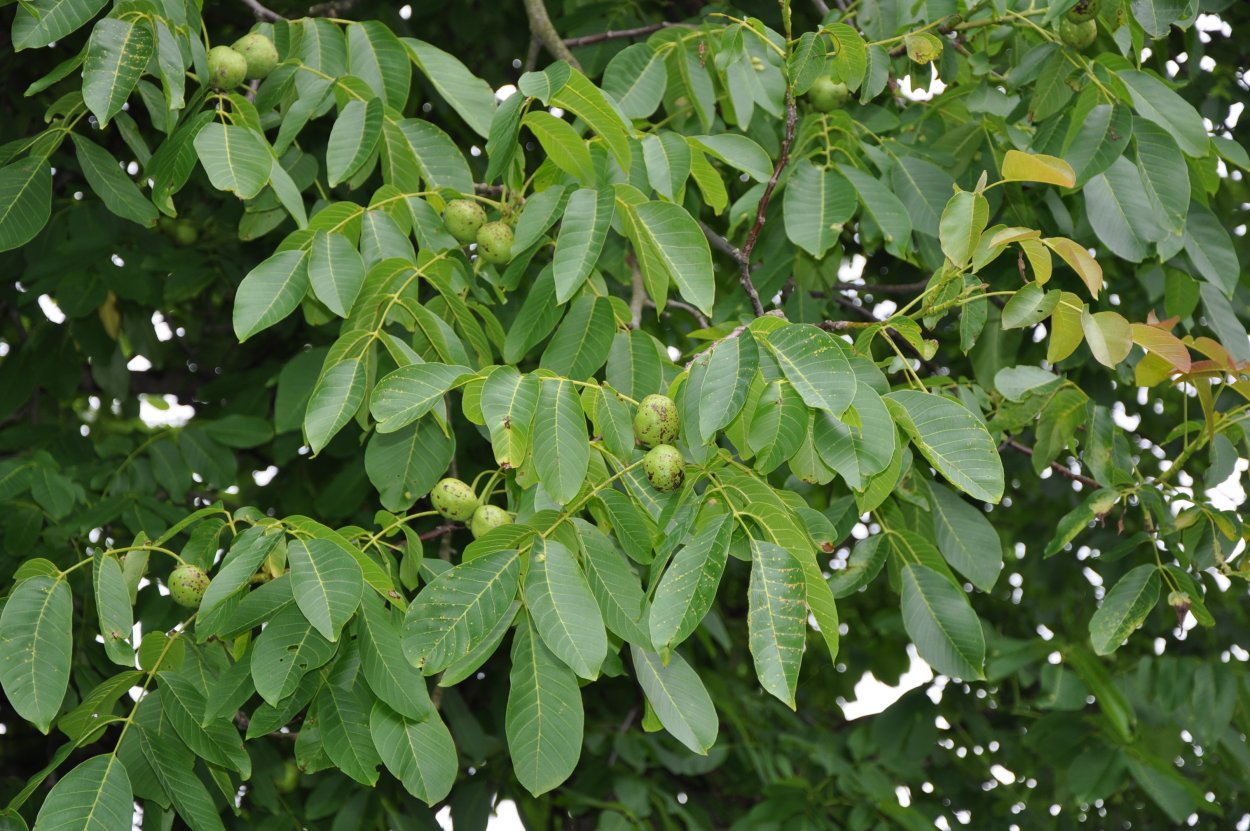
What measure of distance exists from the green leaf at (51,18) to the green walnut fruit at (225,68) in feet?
0.70

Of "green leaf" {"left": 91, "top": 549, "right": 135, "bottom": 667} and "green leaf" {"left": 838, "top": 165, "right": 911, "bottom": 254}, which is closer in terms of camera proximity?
"green leaf" {"left": 91, "top": 549, "right": 135, "bottom": 667}

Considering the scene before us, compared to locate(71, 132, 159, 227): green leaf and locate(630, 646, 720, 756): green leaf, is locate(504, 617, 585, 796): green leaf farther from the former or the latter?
locate(71, 132, 159, 227): green leaf

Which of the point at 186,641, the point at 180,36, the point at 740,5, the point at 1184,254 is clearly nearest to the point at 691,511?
the point at 186,641

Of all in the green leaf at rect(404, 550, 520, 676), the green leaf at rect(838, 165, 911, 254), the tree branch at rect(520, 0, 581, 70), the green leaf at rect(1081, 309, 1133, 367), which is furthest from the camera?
the tree branch at rect(520, 0, 581, 70)

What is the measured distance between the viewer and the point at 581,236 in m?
1.72

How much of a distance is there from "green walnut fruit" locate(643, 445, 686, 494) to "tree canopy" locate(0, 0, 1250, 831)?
0.10ft

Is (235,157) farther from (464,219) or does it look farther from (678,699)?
(678,699)

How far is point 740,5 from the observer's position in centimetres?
325

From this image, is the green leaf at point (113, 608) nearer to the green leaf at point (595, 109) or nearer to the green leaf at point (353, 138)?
the green leaf at point (353, 138)

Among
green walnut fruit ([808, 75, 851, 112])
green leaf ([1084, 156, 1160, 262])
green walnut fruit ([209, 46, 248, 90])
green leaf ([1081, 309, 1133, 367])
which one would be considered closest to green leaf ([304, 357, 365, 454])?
green walnut fruit ([209, 46, 248, 90])

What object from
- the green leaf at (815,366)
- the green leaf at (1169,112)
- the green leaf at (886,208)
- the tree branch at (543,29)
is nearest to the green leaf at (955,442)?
the green leaf at (815,366)

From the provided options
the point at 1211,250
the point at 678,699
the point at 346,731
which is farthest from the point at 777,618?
the point at 1211,250

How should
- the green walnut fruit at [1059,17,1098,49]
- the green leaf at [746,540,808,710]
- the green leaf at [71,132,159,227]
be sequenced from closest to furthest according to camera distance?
the green leaf at [746,540,808,710] < the green leaf at [71,132,159,227] < the green walnut fruit at [1059,17,1098,49]

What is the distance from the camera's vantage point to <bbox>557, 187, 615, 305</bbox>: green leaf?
66.6 inches
